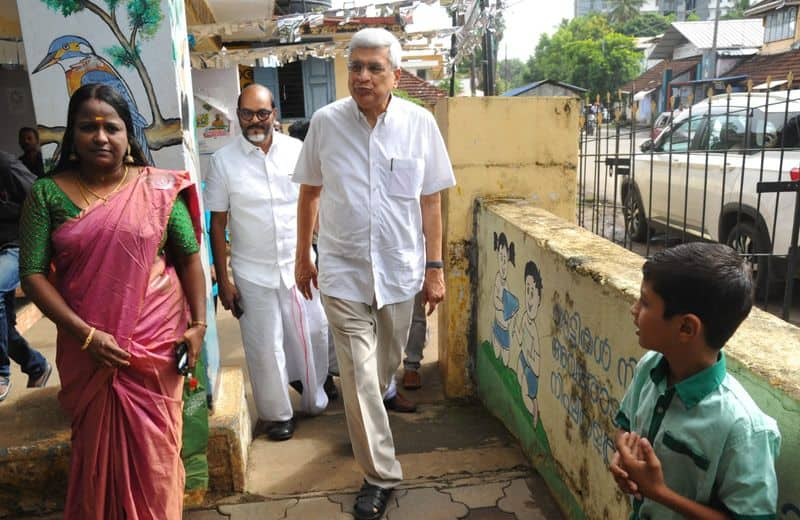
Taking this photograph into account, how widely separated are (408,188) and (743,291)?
1631 millimetres

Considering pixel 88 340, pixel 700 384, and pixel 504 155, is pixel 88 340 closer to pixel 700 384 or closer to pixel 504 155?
pixel 700 384

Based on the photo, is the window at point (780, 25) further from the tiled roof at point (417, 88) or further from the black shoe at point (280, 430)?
the black shoe at point (280, 430)

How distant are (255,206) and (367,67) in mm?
987

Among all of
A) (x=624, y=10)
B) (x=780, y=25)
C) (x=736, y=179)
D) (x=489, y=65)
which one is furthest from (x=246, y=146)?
(x=624, y=10)

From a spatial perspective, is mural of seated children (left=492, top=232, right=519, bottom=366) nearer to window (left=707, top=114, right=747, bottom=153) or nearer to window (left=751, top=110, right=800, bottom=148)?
window (left=751, top=110, right=800, bottom=148)

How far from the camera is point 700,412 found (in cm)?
114

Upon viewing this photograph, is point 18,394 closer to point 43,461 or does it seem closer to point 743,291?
point 43,461

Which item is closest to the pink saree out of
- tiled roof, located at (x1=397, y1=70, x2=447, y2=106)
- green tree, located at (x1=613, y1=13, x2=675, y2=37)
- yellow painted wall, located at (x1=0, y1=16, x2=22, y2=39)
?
yellow painted wall, located at (x1=0, y1=16, x2=22, y2=39)

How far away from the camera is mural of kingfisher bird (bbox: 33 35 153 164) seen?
93.2 inches

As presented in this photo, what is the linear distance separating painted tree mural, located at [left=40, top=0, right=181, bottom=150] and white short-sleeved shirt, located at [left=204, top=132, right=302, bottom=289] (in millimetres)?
618

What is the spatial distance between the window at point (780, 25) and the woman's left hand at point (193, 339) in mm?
32745

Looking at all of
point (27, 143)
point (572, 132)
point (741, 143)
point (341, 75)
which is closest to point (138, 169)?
point (572, 132)

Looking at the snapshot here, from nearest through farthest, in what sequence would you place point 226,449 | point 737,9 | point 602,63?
point 226,449 → point 602,63 → point 737,9

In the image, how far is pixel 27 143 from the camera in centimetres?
544
